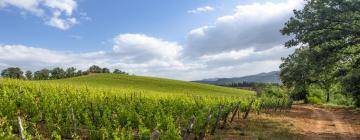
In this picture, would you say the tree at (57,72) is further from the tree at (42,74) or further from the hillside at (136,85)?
the hillside at (136,85)

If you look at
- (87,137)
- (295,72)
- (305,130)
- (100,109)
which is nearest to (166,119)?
(87,137)

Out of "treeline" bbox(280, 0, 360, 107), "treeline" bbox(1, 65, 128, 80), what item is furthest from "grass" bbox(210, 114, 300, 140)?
"treeline" bbox(1, 65, 128, 80)

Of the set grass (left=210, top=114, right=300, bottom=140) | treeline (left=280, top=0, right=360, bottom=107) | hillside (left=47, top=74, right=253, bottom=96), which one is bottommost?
grass (left=210, top=114, right=300, bottom=140)

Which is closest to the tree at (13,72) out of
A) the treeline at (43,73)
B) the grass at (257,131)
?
the treeline at (43,73)

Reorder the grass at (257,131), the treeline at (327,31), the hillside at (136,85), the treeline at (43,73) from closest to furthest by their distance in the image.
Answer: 1. the grass at (257,131)
2. the treeline at (327,31)
3. the hillside at (136,85)
4. the treeline at (43,73)

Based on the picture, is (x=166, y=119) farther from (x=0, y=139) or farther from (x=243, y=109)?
(x=243, y=109)

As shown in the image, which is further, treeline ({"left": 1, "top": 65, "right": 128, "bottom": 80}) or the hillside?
treeline ({"left": 1, "top": 65, "right": 128, "bottom": 80})

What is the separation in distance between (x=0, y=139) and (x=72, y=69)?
149m

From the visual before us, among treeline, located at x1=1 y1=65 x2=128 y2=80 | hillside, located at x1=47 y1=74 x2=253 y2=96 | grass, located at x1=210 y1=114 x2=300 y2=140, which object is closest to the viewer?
grass, located at x1=210 y1=114 x2=300 y2=140

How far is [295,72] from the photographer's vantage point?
3762 centimetres

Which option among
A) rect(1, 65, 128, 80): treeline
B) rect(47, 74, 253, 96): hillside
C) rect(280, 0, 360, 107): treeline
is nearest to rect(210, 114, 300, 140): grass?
rect(280, 0, 360, 107): treeline

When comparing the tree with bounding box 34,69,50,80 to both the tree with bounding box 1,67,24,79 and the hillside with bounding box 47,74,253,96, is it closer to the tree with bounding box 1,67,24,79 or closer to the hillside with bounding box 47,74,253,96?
the tree with bounding box 1,67,24,79

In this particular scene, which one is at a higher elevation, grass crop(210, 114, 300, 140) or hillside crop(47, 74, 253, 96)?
hillside crop(47, 74, 253, 96)

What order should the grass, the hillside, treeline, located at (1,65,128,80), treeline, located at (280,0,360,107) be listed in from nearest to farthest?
the grass
treeline, located at (280,0,360,107)
the hillside
treeline, located at (1,65,128,80)
